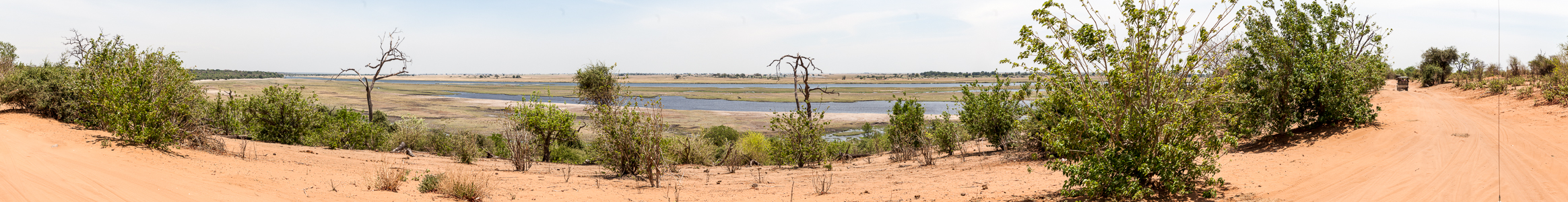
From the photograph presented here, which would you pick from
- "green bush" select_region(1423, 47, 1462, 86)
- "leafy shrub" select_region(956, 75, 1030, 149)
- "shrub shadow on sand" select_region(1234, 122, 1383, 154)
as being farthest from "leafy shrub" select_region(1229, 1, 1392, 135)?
"green bush" select_region(1423, 47, 1462, 86)

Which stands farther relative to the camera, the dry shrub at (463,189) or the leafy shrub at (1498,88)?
the leafy shrub at (1498,88)

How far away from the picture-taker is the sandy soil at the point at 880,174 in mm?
7832

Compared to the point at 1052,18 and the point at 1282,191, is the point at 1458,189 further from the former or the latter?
the point at 1052,18

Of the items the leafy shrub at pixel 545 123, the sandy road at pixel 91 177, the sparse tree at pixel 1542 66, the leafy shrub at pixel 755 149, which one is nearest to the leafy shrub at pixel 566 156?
the leafy shrub at pixel 545 123

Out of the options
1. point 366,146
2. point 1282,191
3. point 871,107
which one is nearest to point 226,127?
point 366,146

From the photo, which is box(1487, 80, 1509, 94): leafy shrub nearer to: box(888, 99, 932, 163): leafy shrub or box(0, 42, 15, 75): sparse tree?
box(888, 99, 932, 163): leafy shrub

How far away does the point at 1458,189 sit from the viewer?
25.8 ft

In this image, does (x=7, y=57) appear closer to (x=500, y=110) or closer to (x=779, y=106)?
(x=500, y=110)

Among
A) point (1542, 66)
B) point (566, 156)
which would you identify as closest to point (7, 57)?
point (566, 156)

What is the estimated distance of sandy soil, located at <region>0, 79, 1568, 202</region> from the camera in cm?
783

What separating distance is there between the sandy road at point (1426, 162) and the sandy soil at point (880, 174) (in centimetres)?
3

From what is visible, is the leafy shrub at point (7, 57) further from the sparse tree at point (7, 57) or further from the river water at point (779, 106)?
the river water at point (779, 106)

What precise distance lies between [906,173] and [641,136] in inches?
227

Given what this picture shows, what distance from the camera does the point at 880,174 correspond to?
1365cm
